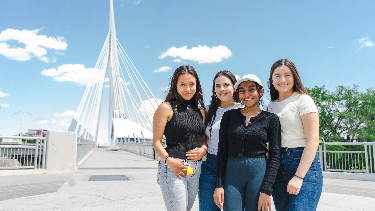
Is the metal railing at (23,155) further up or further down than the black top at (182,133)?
further down

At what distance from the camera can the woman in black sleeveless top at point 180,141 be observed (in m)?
2.11

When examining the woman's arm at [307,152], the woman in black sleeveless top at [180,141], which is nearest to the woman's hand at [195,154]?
the woman in black sleeveless top at [180,141]

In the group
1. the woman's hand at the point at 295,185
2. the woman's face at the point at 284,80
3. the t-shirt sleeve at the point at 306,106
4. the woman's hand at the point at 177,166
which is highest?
the woman's face at the point at 284,80

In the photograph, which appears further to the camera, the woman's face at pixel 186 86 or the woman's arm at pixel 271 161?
the woman's face at pixel 186 86

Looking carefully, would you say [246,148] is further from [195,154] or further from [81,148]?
[81,148]

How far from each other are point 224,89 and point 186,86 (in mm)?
323

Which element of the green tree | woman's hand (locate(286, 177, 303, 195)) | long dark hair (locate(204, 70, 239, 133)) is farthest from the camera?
the green tree

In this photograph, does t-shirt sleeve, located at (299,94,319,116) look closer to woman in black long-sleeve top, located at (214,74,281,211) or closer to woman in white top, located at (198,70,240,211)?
woman in black long-sleeve top, located at (214,74,281,211)

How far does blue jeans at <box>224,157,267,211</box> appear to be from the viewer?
1988 millimetres

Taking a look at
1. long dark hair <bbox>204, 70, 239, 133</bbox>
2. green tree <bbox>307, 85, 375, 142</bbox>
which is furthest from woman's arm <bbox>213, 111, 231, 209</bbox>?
green tree <bbox>307, 85, 375, 142</bbox>

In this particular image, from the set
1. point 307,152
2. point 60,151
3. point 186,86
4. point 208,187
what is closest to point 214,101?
point 186,86

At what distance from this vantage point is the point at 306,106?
79.4 inches

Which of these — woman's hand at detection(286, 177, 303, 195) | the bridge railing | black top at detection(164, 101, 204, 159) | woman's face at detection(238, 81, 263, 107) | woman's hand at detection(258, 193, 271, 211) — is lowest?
the bridge railing

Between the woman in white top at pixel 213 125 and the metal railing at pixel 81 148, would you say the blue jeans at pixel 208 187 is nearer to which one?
the woman in white top at pixel 213 125
